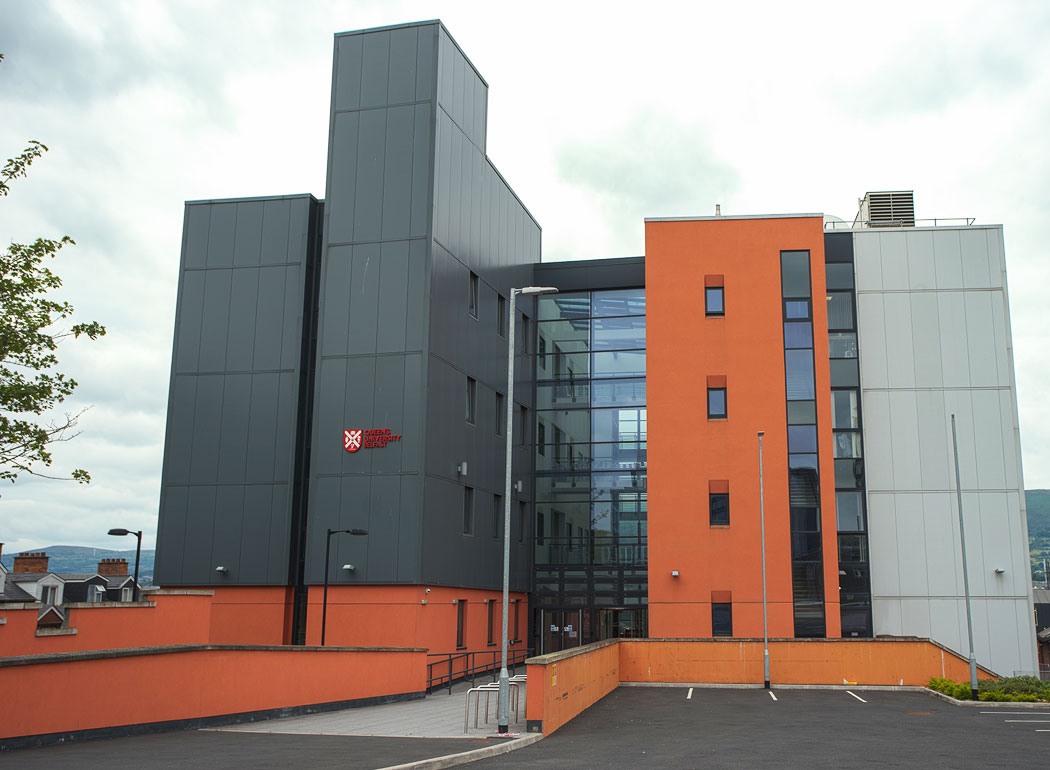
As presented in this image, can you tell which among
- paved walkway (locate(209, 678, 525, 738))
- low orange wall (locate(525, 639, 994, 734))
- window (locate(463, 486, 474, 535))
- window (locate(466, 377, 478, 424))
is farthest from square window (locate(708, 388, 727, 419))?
paved walkway (locate(209, 678, 525, 738))

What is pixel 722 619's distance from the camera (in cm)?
3291

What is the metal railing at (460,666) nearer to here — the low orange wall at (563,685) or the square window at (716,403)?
the low orange wall at (563,685)

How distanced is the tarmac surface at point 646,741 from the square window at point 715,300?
1537 cm

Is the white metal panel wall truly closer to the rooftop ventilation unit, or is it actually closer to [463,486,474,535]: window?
the rooftop ventilation unit

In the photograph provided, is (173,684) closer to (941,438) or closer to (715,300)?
(715,300)

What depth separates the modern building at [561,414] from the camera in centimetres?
2942

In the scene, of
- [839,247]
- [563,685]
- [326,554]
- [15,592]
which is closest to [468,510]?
[326,554]

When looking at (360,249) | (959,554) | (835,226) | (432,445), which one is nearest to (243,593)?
(432,445)

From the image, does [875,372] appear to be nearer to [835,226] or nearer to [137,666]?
[835,226]

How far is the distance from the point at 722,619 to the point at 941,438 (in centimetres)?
1028

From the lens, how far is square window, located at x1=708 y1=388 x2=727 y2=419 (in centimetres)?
3450

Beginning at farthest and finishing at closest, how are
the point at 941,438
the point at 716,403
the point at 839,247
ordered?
the point at 839,247 → the point at 716,403 → the point at 941,438

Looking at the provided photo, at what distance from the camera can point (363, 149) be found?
30.9 meters

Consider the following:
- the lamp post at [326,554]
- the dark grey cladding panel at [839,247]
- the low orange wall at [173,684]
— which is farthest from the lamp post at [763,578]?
the lamp post at [326,554]
